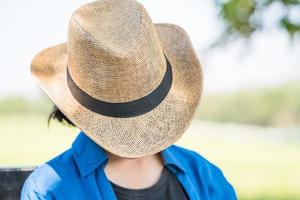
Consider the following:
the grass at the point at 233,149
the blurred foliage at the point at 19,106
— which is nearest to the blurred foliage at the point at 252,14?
the grass at the point at 233,149

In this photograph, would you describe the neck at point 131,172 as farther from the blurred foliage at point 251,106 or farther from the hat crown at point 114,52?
the blurred foliage at point 251,106

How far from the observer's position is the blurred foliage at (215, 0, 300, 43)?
669 cm

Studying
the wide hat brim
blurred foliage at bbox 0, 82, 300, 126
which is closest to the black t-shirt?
the wide hat brim

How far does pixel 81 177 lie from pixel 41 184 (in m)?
0.12

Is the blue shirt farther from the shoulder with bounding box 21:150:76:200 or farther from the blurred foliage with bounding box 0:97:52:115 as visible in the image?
the blurred foliage with bounding box 0:97:52:115

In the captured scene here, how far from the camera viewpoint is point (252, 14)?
23.0 ft

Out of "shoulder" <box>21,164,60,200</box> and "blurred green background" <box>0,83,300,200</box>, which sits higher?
"shoulder" <box>21,164,60,200</box>

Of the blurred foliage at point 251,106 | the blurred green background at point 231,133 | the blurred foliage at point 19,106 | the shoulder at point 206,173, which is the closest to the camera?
the shoulder at point 206,173

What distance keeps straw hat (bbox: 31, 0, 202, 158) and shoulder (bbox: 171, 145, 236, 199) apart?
8.5 inches

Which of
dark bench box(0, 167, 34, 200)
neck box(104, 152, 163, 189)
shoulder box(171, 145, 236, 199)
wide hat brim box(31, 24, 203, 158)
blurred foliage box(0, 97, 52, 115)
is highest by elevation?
wide hat brim box(31, 24, 203, 158)

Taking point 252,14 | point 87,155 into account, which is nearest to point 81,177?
point 87,155

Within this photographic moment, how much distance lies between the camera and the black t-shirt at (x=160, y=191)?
2453 mm

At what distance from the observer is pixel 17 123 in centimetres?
2522

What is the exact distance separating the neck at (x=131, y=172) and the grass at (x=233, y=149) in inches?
233
